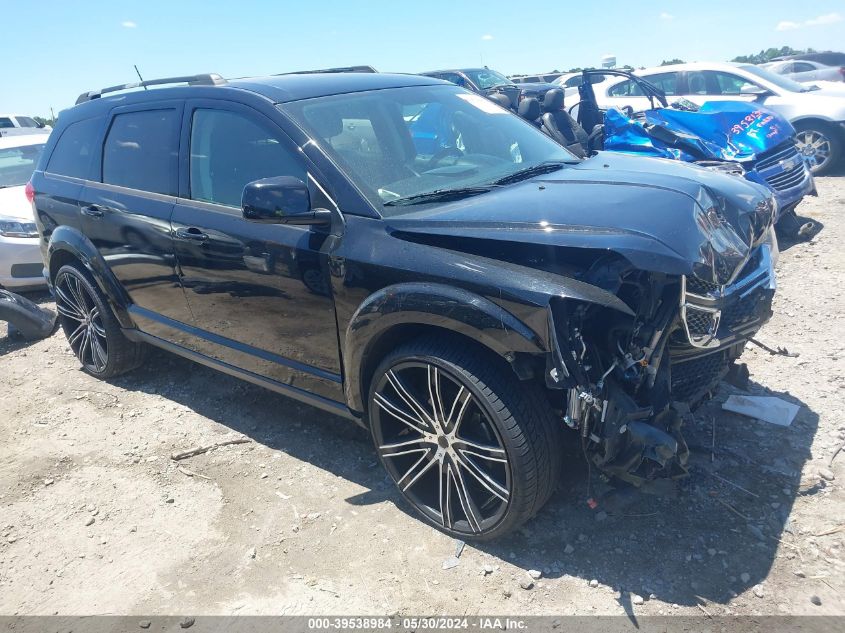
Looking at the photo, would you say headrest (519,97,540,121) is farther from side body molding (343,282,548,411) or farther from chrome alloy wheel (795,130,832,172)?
chrome alloy wheel (795,130,832,172)

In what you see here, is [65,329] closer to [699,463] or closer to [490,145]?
[490,145]

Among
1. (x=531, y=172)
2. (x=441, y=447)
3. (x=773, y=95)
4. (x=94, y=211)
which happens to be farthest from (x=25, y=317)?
(x=773, y=95)

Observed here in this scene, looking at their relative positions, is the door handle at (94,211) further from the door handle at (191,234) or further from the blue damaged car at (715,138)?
the blue damaged car at (715,138)

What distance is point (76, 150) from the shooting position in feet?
15.3

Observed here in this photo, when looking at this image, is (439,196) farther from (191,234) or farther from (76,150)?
(76,150)

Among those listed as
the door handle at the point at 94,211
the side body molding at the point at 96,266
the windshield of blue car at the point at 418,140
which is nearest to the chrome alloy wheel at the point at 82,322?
the side body molding at the point at 96,266

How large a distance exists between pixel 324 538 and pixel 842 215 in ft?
23.8

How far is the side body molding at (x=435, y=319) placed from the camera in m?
2.40

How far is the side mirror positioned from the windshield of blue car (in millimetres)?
249

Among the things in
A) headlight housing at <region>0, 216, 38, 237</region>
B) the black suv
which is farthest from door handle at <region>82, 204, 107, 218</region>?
headlight housing at <region>0, 216, 38, 237</region>

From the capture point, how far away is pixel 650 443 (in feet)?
7.84

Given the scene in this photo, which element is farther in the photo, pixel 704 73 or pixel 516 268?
pixel 704 73

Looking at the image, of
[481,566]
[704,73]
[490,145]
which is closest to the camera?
[481,566]

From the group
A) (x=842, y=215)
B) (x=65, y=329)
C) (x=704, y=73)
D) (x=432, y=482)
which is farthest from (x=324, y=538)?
(x=704, y=73)
